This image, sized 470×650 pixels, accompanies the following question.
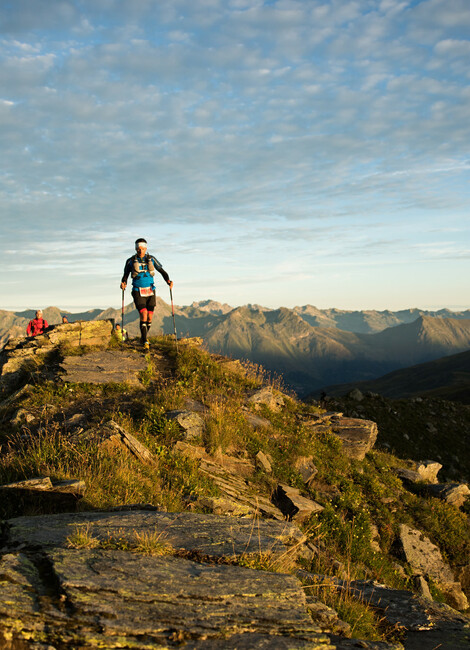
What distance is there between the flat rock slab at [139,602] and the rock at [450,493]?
1426cm

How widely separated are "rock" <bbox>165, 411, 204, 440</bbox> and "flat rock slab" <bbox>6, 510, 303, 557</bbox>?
5.10 meters

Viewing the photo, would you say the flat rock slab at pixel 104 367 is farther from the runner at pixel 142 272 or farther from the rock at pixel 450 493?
the rock at pixel 450 493

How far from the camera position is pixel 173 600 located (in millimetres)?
4055

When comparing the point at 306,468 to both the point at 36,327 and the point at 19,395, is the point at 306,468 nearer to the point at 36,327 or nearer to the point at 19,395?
the point at 19,395

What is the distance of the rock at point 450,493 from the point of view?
16312 mm

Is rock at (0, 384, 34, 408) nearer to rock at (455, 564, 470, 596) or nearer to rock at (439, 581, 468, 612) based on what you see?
rock at (439, 581, 468, 612)

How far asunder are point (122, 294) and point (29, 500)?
12.7 meters

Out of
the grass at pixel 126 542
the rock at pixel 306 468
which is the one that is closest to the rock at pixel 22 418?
the grass at pixel 126 542

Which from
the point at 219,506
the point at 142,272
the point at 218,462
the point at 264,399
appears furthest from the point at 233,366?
the point at 219,506

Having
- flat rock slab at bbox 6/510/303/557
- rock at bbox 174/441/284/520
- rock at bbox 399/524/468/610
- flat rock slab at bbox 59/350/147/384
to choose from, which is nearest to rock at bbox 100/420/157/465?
rock at bbox 174/441/284/520

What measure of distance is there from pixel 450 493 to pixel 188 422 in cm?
1165

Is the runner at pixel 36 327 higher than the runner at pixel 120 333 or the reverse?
higher

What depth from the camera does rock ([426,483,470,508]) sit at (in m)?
16.3

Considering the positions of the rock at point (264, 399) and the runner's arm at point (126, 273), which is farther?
the runner's arm at point (126, 273)
